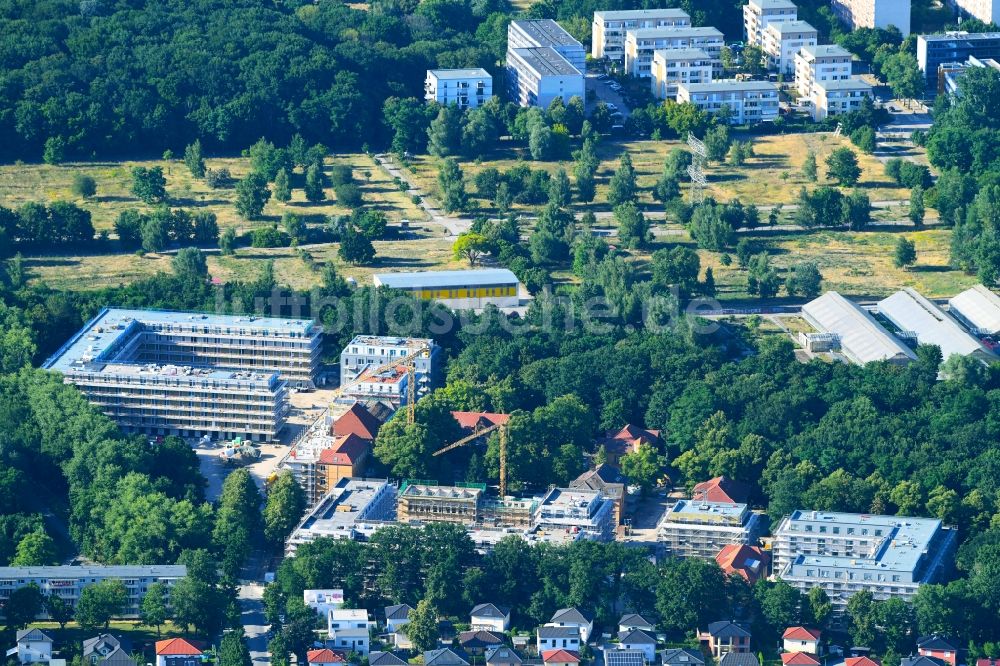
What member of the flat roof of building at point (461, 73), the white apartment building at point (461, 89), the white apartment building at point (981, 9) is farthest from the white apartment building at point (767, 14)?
the white apartment building at point (461, 89)

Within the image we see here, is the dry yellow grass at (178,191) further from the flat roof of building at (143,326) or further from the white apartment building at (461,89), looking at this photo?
the flat roof of building at (143,326)

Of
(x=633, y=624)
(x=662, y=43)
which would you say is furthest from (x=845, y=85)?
(x=633, y=624)

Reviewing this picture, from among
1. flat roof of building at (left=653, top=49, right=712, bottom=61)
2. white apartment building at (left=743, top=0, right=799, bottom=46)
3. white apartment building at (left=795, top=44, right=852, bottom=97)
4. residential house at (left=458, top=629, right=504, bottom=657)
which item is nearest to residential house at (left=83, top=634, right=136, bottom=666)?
residential house at (left=458, top=629, right=504, bottom=657)

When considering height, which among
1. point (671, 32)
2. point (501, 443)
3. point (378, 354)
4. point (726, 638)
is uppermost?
point (671, 32)

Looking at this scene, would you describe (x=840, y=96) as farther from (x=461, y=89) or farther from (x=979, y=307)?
(x=979, y=307)

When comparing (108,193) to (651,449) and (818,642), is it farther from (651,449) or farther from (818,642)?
(818,642)

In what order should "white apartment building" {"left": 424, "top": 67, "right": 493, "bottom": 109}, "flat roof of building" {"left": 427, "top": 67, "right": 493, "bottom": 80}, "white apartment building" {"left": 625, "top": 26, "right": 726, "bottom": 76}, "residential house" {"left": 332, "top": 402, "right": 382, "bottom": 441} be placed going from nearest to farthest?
"residential house" {"left": 332, "top": 402, "right": 382, "bottom": 441}, "white apartment building" {"left": 424, "top": 67, "right": 493, "bottom": 109}, "flat roof of building" {"left": 427, "top": 67, "right": 493, "bottom": 80}, "white apartment building" {"left": 625, "top": 26, "right": 726, "bottom": 76}

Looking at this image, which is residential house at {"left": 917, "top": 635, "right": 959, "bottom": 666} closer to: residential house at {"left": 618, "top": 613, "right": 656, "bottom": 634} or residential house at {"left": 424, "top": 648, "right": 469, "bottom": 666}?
residential house at {"left": 618, "top": 613, "right": 656, "bottom": 634}

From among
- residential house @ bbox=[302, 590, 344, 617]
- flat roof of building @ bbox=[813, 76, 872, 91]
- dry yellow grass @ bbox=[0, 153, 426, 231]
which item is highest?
flat roof of building @ bbox=[813, 76, 872, 91]
